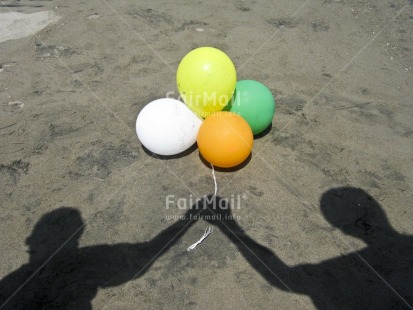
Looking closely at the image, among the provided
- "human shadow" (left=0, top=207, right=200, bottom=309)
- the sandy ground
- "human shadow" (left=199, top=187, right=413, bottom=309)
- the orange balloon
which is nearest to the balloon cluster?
the orange balloon

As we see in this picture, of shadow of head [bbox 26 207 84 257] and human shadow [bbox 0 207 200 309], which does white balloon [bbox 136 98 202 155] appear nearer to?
human shadow [bbox 0 207 200 309]

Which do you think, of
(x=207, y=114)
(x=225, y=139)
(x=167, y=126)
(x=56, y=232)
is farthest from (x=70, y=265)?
(x=207, y=114)

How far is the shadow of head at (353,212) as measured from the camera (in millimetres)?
3975

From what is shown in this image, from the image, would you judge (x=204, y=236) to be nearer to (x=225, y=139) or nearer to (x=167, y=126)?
(x=225, y=139)

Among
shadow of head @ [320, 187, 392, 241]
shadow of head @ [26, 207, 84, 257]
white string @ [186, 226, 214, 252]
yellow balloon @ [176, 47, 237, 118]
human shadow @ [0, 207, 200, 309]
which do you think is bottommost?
shadow of head @ [26, 207, 84, 257]

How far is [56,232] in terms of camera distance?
12.9 ft

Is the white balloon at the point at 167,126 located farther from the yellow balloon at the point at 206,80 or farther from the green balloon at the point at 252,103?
the green balloon at the point at 252,103

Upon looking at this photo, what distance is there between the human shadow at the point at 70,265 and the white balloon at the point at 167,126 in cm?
92

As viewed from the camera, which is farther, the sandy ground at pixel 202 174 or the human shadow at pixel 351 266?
the sandy ground at pixel 202 174

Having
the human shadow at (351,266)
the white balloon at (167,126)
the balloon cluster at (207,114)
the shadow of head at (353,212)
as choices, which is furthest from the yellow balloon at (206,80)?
the shadow of head at (353,212)

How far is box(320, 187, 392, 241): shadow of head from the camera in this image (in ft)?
13.0

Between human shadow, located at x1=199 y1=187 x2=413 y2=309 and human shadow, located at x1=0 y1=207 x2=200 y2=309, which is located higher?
human shadow, located at x1=199 y1=187 x2=413 y2=309

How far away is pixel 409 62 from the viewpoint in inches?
268

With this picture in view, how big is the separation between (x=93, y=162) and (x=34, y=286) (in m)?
1.76
